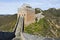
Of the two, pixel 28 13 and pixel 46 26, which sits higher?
pixel 28 13

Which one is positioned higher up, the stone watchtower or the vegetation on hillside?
the stone watchtower

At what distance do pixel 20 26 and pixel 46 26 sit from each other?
10584 millimetres

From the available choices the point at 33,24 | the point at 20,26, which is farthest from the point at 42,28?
the point at 20,26

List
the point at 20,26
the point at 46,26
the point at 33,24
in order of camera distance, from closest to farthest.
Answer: the point at 20,26
the point at 46,26
the point at 33,24

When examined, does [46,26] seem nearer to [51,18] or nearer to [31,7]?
[51,18]

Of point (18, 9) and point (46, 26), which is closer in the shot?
point (46, 26)

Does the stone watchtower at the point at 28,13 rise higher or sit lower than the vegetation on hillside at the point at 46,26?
higher

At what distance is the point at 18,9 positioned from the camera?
32750 mm

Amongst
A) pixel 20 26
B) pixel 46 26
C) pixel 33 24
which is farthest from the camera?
pixel 33 24

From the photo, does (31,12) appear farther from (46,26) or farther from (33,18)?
(46,26)

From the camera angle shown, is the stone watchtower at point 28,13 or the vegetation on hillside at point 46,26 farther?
the stone watchtower at point 28,13

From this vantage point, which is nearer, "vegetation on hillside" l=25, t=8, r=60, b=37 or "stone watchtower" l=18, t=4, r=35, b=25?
"vegetation on hillside" l=25, t=8, r=60, b=37

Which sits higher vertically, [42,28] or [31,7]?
[31,7]

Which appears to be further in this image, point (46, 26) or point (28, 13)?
point (28, 13)
